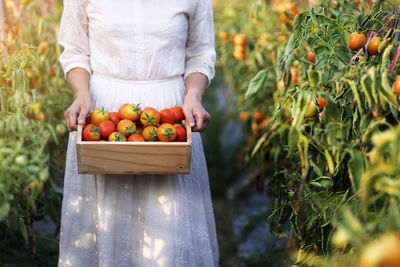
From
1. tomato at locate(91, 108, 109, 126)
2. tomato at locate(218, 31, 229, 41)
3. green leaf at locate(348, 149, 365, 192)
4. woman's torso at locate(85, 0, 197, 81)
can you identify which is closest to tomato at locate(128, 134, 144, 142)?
tomato at locate(91, 108, 109, 126)

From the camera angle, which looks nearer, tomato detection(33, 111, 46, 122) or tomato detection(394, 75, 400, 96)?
tomato detection(394, 75, 400, 96)

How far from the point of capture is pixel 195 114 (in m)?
1.24

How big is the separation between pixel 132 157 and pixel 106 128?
137mm

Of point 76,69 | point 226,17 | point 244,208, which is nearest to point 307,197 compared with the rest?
point 76,69

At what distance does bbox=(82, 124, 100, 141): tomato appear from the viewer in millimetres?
1125

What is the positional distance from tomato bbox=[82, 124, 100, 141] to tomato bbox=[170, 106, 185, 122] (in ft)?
0.76

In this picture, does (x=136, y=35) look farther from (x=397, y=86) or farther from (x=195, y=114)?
(x=397, y=86)

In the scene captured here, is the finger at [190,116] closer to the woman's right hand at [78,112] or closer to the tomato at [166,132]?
the tomato at [166,132]

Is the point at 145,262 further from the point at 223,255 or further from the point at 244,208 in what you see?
the point at 244,208

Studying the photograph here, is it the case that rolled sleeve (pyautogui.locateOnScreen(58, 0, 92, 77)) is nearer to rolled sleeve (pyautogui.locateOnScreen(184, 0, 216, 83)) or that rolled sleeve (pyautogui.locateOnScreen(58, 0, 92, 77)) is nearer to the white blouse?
the white blouse

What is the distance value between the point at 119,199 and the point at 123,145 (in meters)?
0.32

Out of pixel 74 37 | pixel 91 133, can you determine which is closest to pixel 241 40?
pixel 74 37

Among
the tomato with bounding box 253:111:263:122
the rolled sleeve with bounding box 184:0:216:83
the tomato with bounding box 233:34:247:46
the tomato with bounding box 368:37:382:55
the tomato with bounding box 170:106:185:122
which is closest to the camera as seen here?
the tomato with bounding box 368:37:382:55

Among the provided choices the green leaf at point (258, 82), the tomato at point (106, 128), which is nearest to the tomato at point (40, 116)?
the tomato at point (106, 128)
